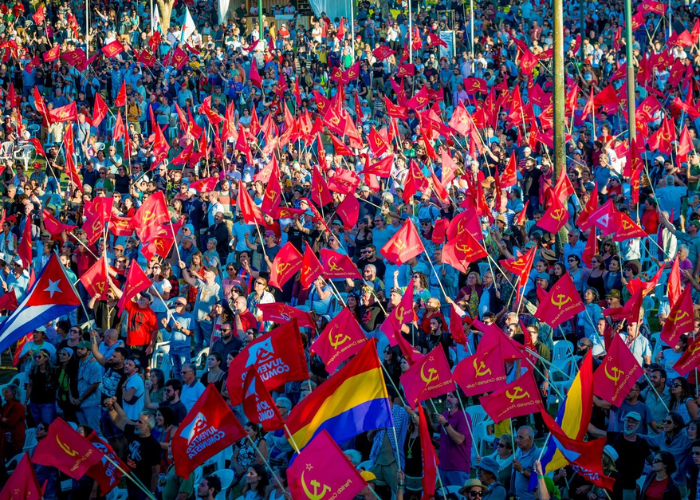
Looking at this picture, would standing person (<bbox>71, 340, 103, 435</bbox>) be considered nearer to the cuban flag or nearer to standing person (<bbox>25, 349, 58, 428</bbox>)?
standing person (<bbox>25, 349, 58, 428</bbox>)

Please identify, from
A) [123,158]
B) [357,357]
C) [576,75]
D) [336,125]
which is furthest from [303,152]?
[357,357]

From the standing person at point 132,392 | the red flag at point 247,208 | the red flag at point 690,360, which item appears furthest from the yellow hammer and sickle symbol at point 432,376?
the red flag at point 247,208

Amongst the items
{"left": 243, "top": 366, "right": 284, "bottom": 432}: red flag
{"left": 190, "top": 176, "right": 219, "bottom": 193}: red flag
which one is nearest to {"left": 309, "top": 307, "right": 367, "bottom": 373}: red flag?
{"left": 243, "top": 366, "right": 284, "bottom": 432}: red flag

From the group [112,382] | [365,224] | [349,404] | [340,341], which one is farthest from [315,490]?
[365,224]

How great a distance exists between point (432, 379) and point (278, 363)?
4.46 ft

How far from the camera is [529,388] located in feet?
30.9

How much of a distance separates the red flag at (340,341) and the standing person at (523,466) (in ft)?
7.15

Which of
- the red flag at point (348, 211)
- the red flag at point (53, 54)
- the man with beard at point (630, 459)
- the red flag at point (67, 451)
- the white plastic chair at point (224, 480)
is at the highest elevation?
the red flag at point (53, 54)

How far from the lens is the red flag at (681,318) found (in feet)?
35.3

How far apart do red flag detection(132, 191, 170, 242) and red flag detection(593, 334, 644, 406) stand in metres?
7.91

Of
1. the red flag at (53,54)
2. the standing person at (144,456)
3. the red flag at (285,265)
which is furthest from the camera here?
the red flag at (53,54)

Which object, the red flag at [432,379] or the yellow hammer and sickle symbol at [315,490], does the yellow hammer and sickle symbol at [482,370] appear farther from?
the yellow hammer and sickle symbol at [315,490]

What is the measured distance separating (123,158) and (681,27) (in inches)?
552

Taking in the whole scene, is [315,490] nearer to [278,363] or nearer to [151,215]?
[278,363]
